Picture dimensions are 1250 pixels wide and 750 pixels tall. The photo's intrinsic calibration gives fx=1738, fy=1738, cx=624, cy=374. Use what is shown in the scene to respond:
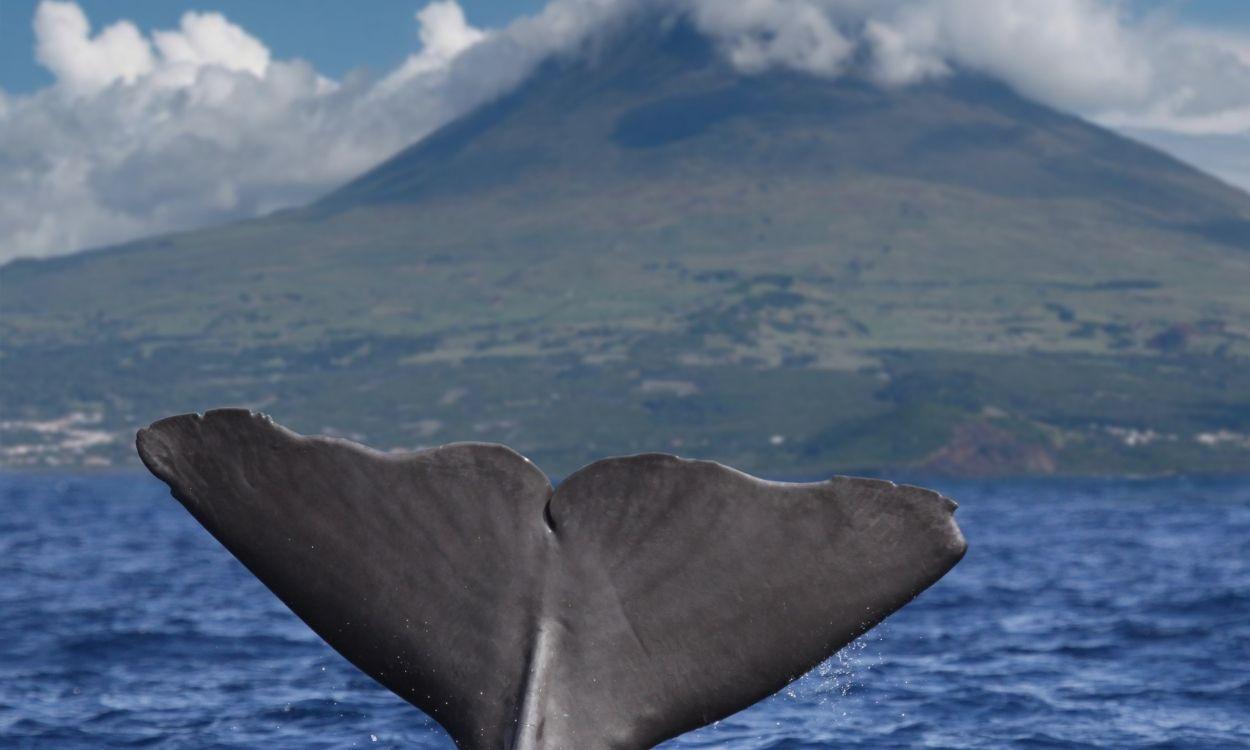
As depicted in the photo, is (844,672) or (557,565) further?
(844,672)

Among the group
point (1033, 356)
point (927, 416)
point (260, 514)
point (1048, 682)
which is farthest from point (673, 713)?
point (1033, 356)

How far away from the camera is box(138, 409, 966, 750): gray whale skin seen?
5242mm

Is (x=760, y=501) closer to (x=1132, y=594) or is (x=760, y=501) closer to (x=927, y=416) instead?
(x=1132, y=594)

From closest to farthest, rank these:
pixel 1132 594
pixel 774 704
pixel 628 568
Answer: pixel 628 568
pixel 774 704
pixel 1132 594

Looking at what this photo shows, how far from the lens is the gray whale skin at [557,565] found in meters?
5.24

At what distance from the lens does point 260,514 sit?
538 centimetres

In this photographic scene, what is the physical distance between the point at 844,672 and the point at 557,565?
10.2m

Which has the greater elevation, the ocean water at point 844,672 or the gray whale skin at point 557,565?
the gray whale skin at point 557,565

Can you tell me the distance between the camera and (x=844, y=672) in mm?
15250

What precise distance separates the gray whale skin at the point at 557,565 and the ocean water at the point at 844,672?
18.1ft

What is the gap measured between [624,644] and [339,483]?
1054 millimetres

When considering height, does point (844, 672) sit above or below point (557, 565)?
below

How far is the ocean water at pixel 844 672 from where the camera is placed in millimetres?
12008

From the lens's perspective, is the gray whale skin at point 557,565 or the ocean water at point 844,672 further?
the ocean water at point 844,672
